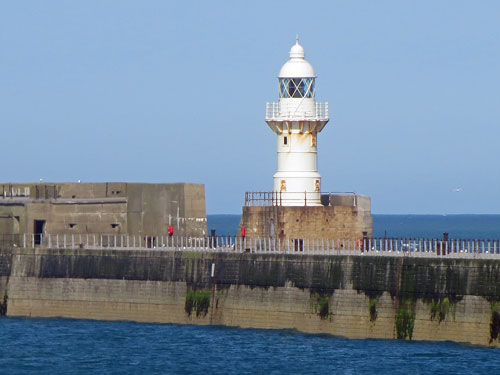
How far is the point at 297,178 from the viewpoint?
70938 millimetres

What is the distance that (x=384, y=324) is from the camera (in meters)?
57.7

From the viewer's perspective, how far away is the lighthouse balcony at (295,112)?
70.9 metres

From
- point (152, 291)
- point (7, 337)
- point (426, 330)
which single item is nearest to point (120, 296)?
point (152, 291)

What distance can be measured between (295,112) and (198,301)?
12.7m

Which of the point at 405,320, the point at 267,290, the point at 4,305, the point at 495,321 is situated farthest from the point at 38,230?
the point at 495,321

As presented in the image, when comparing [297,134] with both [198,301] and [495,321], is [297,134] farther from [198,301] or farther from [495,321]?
[495,321]

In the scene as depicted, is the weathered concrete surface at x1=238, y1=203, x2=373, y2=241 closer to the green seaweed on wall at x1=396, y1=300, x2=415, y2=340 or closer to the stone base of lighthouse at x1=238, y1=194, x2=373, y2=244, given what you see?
the stone base of lighthouse at x1=238, y1=194, x2=373, y2=244

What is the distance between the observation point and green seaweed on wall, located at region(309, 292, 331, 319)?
5959 centimetres

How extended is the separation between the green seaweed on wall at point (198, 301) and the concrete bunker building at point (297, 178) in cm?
725

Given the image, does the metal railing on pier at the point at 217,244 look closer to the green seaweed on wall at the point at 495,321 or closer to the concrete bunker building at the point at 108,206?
the concrete bunker building at the point at 108,206

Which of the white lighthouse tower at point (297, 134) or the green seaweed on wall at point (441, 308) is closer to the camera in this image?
the green seaweed on wall at point (441, 308)

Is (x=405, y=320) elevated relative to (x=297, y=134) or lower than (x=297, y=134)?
lower

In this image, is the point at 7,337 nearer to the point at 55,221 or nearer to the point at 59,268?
the point at 59,268

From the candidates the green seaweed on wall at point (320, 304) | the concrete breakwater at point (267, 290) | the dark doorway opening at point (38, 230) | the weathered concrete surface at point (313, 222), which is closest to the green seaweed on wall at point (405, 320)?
the concrete breakwater at point (267, 290)
